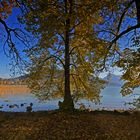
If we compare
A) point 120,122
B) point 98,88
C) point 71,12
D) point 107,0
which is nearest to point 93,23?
point 71,12

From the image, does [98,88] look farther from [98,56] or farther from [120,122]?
[120,122]

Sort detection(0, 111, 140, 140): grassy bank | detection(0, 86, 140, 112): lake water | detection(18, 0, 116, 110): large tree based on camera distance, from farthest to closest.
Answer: detection(0, 86, 140, 112): lake water → detection(18, 0, 116, 110): large tree → detection(0, 111, 140, 140): grassy bank

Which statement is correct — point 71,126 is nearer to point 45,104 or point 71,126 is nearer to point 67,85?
point 67,85

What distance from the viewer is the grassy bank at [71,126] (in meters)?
14.7

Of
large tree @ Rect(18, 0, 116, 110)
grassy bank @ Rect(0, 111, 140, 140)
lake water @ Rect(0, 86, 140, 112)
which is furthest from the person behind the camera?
lake water @ Rect(0, 86, 140, 112)

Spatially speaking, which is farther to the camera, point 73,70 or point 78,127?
point 73,70

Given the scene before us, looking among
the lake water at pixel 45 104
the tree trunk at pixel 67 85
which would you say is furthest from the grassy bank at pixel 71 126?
the lake water at pixel 45 104

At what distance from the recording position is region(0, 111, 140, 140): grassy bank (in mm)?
14719

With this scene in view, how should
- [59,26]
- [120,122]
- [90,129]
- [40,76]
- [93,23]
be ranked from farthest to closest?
[40,76] < [93,23] < [59,26] < [120,122] < [90,129]

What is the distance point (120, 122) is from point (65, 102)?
4358 millimetres

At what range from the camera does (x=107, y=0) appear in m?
17.1

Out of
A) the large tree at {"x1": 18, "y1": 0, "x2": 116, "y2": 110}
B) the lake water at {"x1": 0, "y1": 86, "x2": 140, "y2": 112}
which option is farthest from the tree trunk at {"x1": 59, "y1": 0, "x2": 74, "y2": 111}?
the lake water at {"x1": 0, "y1": 86, "x2": 140, "y2": 112}

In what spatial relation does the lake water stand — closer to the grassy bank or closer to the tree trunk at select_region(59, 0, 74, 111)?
the grassy bank

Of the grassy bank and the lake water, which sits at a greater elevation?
the lake water
